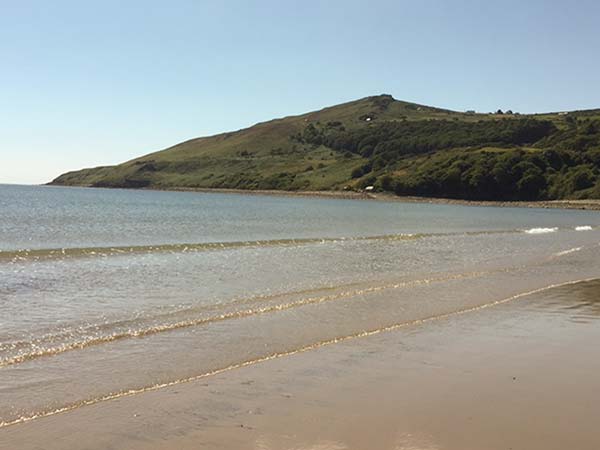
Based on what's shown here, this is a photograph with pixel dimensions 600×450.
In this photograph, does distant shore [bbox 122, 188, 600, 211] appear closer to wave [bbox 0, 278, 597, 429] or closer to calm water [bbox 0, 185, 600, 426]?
calm water [bbox 0, 185, 600, 426]

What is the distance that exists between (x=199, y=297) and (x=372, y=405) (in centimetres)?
984

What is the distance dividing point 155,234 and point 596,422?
3798 centimetres

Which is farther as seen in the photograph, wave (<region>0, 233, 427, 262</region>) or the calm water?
wave (<region>0, 233, 427, 262</region>)

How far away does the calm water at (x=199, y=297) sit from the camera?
33.4 feet

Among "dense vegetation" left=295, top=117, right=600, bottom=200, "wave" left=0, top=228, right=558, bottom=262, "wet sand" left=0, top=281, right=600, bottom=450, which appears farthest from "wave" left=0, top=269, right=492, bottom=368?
"dense vegetation" left=295, top=117, right=600, bottom=200

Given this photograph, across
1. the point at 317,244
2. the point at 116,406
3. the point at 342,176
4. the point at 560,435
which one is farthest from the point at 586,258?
the point at 342,176

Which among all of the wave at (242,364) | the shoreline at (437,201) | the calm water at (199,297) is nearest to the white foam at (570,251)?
the calm water at (199,297)

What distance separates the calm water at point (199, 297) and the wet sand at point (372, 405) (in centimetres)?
79

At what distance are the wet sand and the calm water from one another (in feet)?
2.58

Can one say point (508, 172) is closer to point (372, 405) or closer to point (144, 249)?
point (144, 249)

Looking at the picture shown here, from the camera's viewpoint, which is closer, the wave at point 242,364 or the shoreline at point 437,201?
the wave at point 242,364

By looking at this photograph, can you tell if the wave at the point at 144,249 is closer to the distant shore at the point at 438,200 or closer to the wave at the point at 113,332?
the wave at the point at 113,332

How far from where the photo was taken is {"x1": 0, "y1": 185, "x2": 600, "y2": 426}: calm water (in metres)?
10.2

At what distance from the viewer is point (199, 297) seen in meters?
17.4
